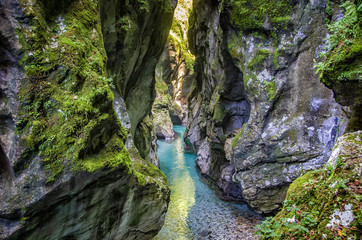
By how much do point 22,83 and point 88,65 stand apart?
4.20 feet

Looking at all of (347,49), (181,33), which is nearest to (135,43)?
(347,49)

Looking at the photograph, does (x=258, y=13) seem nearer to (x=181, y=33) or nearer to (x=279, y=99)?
(x=279, y=99)

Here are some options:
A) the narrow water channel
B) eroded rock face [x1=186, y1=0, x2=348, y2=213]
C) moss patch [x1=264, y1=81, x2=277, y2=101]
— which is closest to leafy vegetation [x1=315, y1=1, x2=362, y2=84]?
eroded rock face [x1=186, y1=0, x2=348, y2=213]

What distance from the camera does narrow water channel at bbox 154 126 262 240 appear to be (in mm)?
8484

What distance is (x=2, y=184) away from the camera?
11.2ft

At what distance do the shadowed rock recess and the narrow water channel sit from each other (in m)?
3.47

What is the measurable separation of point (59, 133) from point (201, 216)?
8073 mm

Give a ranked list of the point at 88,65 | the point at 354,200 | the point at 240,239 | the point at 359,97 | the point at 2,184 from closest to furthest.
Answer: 1. the point at 354,200
2. the point at 2,184
3. the point at 359,97
4. the point at 88,65
5. the point at 240,239

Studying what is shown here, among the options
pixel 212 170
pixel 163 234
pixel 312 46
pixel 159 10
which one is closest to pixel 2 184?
pixel 163 234

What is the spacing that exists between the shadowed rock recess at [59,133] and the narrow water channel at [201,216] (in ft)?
11.4

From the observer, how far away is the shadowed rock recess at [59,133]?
3.46 meters

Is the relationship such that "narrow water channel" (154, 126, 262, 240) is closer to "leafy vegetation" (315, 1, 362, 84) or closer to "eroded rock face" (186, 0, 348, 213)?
"eroded rock face" (186, 0, 348, 213)

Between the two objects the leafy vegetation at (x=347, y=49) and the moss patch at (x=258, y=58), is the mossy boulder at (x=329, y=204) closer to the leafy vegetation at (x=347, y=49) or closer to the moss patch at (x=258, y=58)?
the leafy vegetation at (x=347, y=49)

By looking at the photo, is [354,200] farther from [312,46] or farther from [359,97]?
[312,46]
